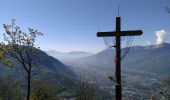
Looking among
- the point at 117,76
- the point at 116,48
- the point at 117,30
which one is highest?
the point at 117,30

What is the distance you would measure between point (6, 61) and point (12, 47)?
4930 millimetres

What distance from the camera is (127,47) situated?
12.9 metres

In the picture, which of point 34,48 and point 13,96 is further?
point 13,96

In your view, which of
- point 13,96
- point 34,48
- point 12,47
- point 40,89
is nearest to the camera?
point 12,47

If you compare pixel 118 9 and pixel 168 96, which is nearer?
pixel 118 9

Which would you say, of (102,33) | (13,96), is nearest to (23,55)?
(102,33)

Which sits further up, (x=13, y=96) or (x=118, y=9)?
(x=118, y=9)

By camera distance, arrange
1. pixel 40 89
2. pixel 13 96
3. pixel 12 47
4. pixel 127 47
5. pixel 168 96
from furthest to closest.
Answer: pixel 13 96 → pixel 40 89 → pixel 12 47 → pixel 168 96 → pixel 127 47

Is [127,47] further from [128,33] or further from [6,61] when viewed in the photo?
[6,61]

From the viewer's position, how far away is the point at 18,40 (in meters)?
43.0

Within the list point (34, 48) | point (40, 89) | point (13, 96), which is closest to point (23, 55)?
point (34, 48)

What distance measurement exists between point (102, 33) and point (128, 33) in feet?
3.92

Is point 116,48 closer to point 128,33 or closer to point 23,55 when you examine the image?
point 128,33

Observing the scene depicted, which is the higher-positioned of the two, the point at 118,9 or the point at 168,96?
the point at 118,9
